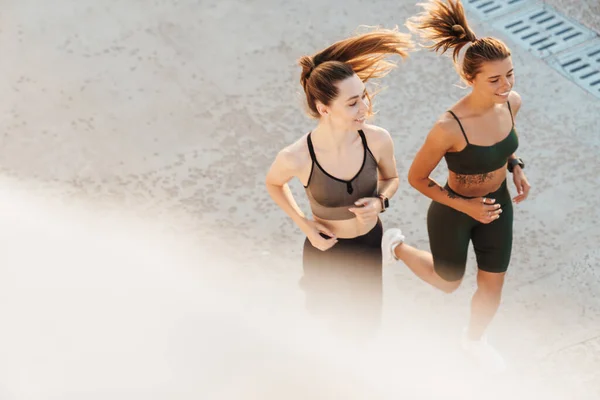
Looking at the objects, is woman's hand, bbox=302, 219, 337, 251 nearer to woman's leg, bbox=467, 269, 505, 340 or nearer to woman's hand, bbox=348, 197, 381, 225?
woman's hand, bbox=348, 197, 381, 225

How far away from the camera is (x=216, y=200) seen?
5.70 m

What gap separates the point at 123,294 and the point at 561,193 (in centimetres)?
269

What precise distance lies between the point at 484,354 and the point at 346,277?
892 millimetres

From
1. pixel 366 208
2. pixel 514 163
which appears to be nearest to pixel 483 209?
pixel 514 163

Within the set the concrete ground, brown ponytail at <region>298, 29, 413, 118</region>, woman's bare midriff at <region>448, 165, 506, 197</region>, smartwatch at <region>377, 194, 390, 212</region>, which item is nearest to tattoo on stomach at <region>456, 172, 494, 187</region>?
woman's bare midriff at <region>448, 165, 506, 197</region>

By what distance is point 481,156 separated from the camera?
158 inches

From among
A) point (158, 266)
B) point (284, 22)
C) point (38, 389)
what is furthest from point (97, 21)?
point (38, 389)

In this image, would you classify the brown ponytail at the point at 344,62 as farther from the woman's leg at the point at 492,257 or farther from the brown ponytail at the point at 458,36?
the woman's leg at the point at 492,257

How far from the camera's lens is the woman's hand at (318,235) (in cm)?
392

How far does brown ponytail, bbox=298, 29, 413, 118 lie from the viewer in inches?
145

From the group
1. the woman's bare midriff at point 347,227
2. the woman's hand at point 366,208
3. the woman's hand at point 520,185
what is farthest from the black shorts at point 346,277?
the woman's hand at point 520,185

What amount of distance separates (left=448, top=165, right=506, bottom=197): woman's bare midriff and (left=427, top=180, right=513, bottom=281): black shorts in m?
0.03

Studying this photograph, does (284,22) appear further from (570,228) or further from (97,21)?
(570,228)

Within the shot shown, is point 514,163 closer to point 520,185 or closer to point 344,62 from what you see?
point 520,185
